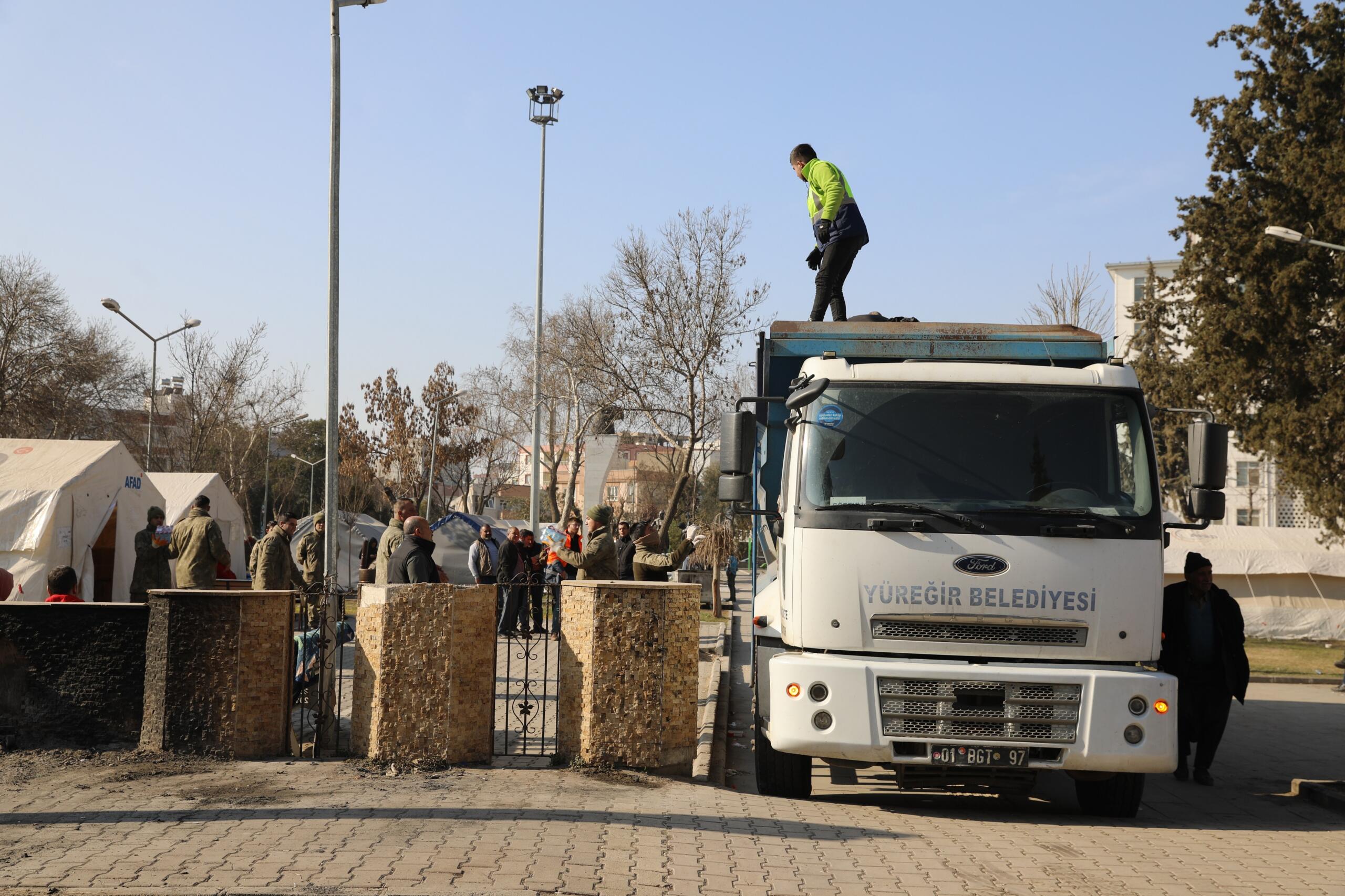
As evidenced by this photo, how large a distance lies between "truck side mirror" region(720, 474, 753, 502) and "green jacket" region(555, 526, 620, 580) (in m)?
4.83

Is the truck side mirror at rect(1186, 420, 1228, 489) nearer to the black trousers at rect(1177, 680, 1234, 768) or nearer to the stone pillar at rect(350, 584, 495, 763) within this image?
the black trousers at rect(1177, 680, 1234, 768)

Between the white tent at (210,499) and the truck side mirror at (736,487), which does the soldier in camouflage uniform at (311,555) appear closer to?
the white tent at (210,499)

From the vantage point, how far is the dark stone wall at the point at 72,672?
860 cm

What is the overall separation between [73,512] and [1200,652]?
17.1 metres

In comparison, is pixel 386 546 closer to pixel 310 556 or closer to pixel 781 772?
pixel 310 556

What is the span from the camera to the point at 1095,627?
724 cm

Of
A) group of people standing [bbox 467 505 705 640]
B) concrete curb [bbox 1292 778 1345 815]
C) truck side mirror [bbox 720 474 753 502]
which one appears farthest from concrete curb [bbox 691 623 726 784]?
concrete curb [bbox 1292 778 1345 815]

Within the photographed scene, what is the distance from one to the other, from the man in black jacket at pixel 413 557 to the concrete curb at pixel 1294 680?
1477cm

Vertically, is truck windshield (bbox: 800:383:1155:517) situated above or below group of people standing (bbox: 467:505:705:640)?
above

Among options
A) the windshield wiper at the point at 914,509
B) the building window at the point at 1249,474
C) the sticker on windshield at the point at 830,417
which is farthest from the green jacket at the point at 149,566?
the building window at the point at 1249,474

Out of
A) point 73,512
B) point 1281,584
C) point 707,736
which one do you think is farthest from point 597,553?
point 1281,584

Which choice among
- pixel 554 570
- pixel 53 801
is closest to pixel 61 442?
pixel 554 570

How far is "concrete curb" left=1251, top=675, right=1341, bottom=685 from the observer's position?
19578 mm

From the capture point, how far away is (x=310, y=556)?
16.5 m
